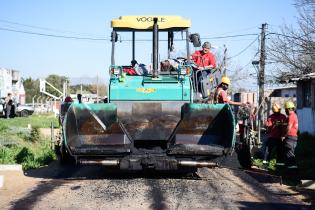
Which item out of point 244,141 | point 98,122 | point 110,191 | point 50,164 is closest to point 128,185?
point 110,191

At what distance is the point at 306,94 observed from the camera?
26.3 meters

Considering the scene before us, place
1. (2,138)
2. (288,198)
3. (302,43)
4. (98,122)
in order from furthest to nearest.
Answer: (302,43), (2,138), (98,122), (288,198)

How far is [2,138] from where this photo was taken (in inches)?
722

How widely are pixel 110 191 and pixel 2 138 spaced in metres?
9.75

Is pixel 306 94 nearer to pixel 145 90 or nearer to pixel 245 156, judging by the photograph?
pixel 245 156

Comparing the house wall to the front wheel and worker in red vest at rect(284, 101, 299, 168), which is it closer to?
worker in red vest at rect(284, 101, 299, 168)

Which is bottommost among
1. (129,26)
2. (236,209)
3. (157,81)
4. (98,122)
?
(236,209)

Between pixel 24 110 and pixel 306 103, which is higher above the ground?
pixel 306 103

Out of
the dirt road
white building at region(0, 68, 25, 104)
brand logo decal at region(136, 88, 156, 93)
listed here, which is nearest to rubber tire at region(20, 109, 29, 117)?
white building at region(0, 68, 25, 104)

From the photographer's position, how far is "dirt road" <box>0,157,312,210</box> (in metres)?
8.34

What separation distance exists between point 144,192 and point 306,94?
18.4 meters

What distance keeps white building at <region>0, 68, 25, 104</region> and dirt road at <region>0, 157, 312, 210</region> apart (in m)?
44.9

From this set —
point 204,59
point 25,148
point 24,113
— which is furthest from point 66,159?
point 24,113

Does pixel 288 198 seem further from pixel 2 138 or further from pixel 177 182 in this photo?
pixel 2 138
